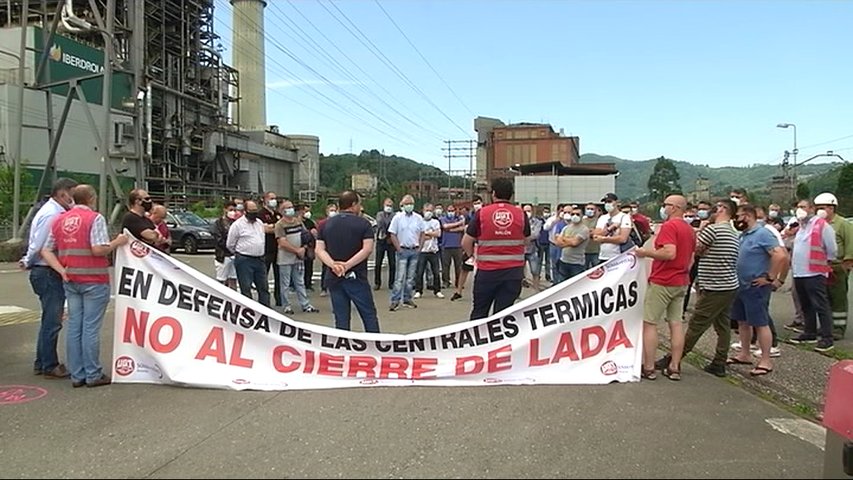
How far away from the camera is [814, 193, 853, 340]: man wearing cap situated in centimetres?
828

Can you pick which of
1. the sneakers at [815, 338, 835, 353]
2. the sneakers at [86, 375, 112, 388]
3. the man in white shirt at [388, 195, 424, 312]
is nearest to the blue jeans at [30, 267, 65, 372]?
the sneakers at [86, 375, 112, 388]

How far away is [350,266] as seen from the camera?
6.66m

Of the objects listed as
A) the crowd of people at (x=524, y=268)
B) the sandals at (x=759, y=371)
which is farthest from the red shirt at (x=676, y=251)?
the sandals at (x=759, y=371)

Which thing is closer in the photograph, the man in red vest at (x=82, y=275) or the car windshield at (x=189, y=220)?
the man in red vest at (x=82, y=275)

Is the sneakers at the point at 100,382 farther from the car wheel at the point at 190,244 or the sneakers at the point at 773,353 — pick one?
the car wheel at the point at 190,244

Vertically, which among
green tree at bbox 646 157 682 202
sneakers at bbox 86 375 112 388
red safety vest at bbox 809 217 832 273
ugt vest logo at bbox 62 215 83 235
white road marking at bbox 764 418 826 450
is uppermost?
green tree at bbox 646 157 682 202

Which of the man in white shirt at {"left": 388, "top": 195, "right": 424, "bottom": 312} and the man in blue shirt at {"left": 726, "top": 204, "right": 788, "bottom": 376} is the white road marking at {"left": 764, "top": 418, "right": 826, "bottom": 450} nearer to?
the man in blue shirt at {"left": 726, "top": 204, "right": 788, "bottom": 376}

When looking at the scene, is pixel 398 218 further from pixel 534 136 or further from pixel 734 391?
pixel 534 136

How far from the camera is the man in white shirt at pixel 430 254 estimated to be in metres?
12.1

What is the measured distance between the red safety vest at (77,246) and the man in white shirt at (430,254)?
6.56 metres

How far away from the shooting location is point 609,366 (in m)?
6.12

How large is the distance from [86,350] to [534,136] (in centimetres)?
11455

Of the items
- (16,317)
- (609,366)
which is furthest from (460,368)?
(16,317)

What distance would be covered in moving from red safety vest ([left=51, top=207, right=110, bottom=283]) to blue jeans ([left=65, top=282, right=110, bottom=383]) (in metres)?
0.10
